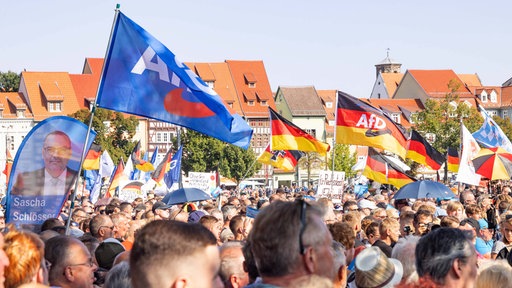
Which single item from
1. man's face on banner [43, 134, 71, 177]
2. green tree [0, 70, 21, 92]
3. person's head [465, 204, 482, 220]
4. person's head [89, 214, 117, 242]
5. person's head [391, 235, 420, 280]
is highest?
green tree [0, 70, 21, 92]

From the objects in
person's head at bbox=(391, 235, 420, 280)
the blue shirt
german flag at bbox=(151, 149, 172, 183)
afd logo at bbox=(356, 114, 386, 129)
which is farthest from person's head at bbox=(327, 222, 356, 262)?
german flag at bbox=(151, 149, 172, 183)

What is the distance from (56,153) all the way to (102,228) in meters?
0.97

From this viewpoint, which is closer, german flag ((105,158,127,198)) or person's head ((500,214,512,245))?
person's head ((500,214,512,245))

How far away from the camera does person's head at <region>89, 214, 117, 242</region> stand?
1038 centimetres

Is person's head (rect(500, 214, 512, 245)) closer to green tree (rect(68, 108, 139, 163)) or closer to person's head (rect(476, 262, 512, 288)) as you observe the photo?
person's head (rect(476, 262, 512, 288))

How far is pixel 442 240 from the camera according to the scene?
4879 mm

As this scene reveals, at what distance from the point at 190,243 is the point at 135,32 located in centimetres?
730

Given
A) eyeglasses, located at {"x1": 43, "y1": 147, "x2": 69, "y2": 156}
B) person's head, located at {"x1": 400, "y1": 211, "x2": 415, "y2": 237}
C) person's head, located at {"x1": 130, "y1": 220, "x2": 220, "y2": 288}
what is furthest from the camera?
person's head, located at {"x1": 400, "y1": 211, "x2": 415, "y2": 237}

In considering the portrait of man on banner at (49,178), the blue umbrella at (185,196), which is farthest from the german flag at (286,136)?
the portrait of man on banner at (49,178)

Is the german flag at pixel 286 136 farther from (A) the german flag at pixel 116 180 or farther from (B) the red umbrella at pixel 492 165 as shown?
(A) the german flag at pixel 116 180

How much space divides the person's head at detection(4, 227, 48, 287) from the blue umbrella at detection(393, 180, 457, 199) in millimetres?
11843

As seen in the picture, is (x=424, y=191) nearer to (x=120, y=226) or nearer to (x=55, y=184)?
(x=120, y=226)

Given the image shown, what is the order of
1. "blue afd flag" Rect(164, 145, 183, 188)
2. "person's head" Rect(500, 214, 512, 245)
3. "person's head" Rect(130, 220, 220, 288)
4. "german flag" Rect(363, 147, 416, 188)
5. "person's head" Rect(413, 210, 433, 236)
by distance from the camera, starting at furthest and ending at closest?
1. "blue afd flag" Rect(164, 145, 183, 188)
2. "german flag" Rect(363, 147, 416, 188)
3. "person's head" Rect(413, 210, 433, 236)
4. "person's head" Rect(500, 214, 512, 245)
5. "person's head" Rect(130, 220, 220, 288)

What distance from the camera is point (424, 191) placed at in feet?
53.9
